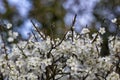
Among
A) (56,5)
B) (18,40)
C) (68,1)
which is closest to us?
(18,40)

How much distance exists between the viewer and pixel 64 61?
296 cm

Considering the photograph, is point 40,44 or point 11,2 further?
point 11,2

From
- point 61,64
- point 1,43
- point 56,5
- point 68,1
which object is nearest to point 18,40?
point 1,43

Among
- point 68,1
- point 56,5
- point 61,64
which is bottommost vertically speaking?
point 61,64

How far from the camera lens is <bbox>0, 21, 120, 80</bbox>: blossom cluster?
2877 millimetres

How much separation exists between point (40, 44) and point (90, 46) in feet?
1.23

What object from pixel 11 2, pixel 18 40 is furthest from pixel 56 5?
pixel 18 40

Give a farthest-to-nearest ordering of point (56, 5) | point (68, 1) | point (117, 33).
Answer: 1. point (56, 5)
2. point (68, 1)
3. point (117, 33)

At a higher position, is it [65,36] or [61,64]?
[65,36]

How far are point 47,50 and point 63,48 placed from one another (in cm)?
12

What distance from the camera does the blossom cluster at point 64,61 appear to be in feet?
9.44

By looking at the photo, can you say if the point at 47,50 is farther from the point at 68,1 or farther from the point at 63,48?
the point at 68,1

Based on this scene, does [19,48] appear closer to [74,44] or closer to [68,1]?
[74,44]

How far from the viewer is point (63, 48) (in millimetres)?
2916
